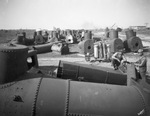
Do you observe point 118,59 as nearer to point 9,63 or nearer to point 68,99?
point 68,99

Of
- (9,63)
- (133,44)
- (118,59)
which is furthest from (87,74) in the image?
(133,44)

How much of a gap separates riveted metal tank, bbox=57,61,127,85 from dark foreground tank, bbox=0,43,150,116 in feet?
6.64

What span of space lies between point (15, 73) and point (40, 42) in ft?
77.1

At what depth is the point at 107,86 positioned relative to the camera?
3.97 meters

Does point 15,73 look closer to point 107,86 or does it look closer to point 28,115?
point 28,115

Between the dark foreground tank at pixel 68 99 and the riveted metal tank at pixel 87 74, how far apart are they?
6.64 feet

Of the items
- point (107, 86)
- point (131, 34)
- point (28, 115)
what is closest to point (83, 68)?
point (107, 86)

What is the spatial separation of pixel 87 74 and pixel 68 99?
2.72 metres

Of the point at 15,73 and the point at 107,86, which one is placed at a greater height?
the point at 15,73

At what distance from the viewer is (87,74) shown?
616 cm

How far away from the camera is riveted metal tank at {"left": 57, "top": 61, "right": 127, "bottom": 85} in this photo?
6000mm

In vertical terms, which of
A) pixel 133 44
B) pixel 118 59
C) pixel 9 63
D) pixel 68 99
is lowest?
pixel 133 44

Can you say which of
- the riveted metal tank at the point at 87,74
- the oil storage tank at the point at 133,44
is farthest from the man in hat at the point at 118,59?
the oil storage tank at the point at 133,44

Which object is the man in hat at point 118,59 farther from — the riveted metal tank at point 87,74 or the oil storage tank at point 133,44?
the oil storage tank at point 133,44
